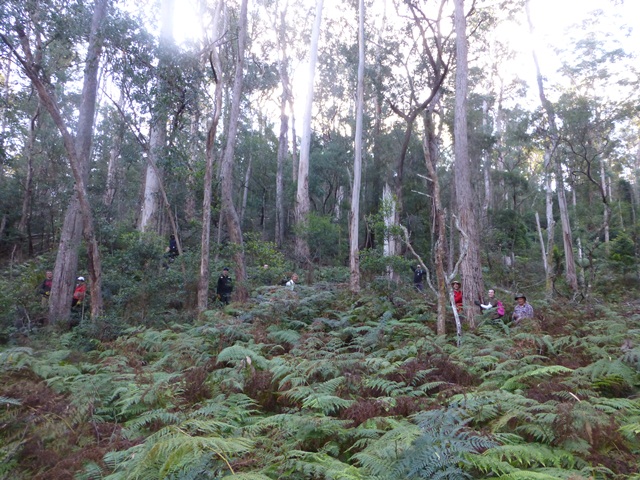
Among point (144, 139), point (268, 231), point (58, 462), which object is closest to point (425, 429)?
point (58, 462)

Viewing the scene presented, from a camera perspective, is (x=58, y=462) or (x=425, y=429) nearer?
(x=425, y=429)

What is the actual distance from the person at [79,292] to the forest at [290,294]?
0.43ft

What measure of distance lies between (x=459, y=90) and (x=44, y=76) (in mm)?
10964

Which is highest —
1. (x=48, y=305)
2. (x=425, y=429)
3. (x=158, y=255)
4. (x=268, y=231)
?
(x=268, y=231)

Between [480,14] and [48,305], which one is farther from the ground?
[480,14]

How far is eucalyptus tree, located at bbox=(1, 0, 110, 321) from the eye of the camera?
466 inches

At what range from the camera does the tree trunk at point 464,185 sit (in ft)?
42.9

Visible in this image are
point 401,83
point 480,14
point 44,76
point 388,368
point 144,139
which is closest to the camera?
point 388,368

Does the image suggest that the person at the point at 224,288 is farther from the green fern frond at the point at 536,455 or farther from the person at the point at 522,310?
the green fern frond at the point at 536,455

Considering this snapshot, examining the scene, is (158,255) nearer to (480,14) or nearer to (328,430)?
(328,430)

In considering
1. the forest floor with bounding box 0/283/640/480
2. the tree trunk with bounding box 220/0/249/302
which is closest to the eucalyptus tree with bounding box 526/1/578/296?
the tree trunk with bounding box 220/0/249/302

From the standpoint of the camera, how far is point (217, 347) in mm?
8555

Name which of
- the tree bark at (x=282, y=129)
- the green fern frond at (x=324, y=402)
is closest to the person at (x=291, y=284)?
the green fern frond at (x=324, y=402)

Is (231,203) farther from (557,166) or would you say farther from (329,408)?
(557,166)
